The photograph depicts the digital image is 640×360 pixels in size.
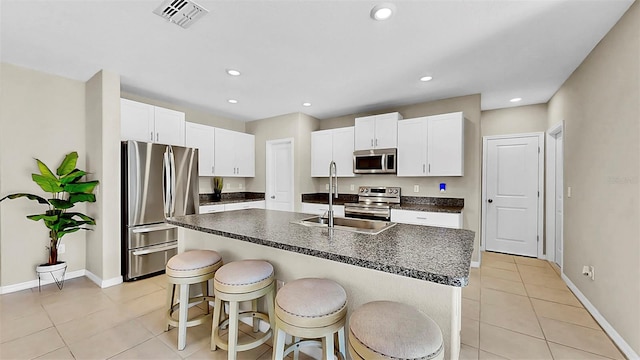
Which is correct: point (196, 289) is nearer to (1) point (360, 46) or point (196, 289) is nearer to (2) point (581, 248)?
(1) point (360, 46)

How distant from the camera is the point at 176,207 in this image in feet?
11.6

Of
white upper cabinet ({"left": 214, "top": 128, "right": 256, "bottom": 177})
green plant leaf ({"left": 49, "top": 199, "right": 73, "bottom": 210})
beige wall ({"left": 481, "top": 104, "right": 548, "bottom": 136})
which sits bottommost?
green plant leaf ({"left": 49, "top": 199, "right": 73, "bottom": 210})

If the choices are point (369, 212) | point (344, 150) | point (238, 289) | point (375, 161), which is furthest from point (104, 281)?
→ point (375, 161)

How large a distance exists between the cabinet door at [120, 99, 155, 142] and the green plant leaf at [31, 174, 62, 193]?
0.83 m

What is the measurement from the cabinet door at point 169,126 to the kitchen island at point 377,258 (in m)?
2.03

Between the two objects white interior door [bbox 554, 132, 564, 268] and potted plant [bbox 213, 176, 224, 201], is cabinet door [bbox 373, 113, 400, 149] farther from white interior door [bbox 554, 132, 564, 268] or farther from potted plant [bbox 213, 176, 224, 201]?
potted plant [bbox 213, 176, 224, 201]

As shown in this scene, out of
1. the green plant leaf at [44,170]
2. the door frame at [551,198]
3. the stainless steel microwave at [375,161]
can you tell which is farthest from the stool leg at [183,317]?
the door frame at [551,198]

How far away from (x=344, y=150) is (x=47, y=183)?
151 inches

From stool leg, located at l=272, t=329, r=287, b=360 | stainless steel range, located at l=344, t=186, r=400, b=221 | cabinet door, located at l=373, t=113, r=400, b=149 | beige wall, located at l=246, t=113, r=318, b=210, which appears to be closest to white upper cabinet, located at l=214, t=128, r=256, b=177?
beige wall, located at l=246, t=113, r=318, b=210

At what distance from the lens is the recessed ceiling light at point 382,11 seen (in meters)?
1.83

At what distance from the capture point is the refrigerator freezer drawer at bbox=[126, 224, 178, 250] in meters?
3.17

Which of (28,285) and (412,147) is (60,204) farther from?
(412,147)

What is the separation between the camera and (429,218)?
347 cm

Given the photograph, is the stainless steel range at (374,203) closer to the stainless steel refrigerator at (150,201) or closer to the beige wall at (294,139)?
the beige wall at (294,139)
